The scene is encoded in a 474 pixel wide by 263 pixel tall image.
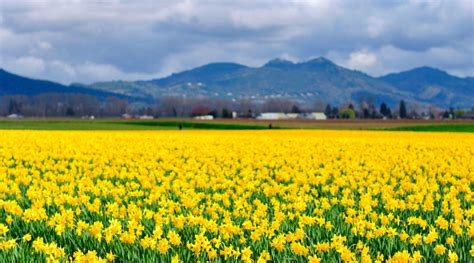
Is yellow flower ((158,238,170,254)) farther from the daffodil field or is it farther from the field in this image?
the field

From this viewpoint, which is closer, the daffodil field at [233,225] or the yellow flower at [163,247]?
the yellow flower at [163,247]

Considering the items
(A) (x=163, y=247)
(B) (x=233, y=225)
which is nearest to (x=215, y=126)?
(B) (x=233, y=225)

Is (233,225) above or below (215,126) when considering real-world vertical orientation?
above

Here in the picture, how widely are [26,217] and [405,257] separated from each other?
561cm

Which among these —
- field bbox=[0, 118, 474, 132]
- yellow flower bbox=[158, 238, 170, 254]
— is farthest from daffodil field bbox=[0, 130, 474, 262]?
field bbox=[0, 118, 474, 132]

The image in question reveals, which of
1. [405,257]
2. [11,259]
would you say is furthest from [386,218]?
[11,259]

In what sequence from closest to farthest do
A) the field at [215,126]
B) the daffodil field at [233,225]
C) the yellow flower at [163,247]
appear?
1. the yellow flower at [163,247]
2. the daffodil field at [233,225]
3. the field at [215,126]

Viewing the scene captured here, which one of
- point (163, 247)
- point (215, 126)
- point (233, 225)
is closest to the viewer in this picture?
point (163, 247)

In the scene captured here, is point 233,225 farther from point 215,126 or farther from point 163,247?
point 215,126

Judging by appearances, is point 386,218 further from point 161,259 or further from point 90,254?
point 90,254

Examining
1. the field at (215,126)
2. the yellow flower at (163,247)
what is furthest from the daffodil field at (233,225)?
the field at (215,126)

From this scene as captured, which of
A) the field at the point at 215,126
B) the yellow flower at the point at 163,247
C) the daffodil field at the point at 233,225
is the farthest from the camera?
the field at the point at 215,126

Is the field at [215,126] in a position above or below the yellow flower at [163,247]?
below

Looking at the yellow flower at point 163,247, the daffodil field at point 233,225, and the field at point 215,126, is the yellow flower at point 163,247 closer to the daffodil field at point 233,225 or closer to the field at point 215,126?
the daffodil field at point 233,225
